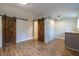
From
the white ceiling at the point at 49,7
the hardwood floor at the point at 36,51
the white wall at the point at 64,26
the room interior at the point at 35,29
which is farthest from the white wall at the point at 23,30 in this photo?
the white wall at the point at 64,26

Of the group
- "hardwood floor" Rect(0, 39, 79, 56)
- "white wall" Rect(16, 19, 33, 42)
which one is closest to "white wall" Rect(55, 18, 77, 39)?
"white wall" Rect(16, 19, 33, 42)

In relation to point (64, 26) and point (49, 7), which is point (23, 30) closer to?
point (49, 7)

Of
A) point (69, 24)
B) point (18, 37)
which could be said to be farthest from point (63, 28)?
point (18, 37)

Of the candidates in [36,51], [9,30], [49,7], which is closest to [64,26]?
[49,7]

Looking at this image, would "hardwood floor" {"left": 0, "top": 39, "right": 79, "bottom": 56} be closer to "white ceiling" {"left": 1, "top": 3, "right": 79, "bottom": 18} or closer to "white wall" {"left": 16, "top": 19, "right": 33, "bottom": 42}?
"white wall" {"left": 16, "top": 19, "right": 33, "bottom": 42}

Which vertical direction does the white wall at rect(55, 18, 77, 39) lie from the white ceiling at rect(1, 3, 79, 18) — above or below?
below

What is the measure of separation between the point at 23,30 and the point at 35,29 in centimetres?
183

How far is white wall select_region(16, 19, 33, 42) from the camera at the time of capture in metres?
6.98

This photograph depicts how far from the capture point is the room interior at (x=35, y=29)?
476 centimetres

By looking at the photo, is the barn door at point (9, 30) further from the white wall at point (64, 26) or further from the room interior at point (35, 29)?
the white wall at point (64, 26)

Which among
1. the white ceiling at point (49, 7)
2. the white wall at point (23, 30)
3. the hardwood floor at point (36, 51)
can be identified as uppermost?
the white ceiling at point (49, 7)

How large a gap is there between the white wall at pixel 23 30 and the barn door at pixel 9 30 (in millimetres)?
571

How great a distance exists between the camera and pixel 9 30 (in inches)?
236

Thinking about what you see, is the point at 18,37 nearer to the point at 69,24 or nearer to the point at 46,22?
the point at 46,22
